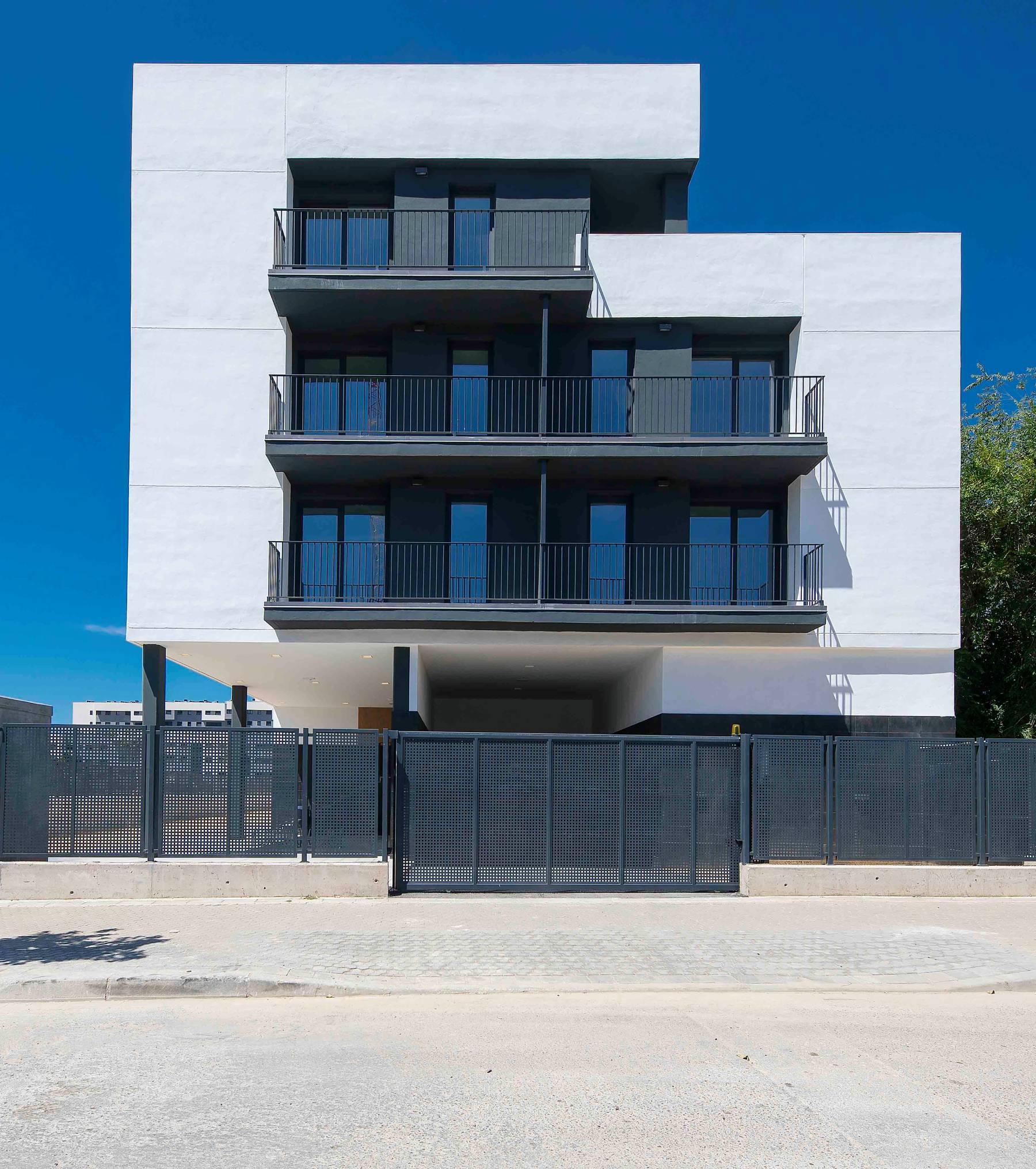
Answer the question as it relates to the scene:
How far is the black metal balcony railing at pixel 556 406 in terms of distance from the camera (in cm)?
1883

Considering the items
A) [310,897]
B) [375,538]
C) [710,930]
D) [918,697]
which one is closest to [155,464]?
[375,538]

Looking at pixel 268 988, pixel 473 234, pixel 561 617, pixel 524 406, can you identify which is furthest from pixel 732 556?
pixel 268 988

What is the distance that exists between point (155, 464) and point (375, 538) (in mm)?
4399

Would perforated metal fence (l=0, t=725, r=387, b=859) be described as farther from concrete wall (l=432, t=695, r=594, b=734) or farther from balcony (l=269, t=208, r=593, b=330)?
concrete wall (l=432, t=695, r=594, b=734)

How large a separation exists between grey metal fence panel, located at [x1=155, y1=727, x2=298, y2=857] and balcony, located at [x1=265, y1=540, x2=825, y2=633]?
4863 mm

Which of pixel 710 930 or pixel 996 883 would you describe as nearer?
pixel 710 930

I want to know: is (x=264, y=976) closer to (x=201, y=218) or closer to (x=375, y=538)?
(x=375, y=538)

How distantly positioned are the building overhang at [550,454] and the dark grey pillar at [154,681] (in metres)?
4.31

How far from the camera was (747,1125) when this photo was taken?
5527mm

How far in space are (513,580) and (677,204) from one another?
8.45 metres

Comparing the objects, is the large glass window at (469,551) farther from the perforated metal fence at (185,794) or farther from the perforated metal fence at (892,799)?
the perforated metal fence at (892,799)

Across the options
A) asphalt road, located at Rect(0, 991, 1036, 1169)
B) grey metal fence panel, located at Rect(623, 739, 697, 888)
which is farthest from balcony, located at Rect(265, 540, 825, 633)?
asphalt road, located at Rect(0, 991, 1036, 1169)

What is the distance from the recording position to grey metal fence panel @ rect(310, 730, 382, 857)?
41.8ft

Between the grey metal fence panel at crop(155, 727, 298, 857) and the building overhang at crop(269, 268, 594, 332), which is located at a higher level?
the building overhang at crop(269, 268, 594, 332)
